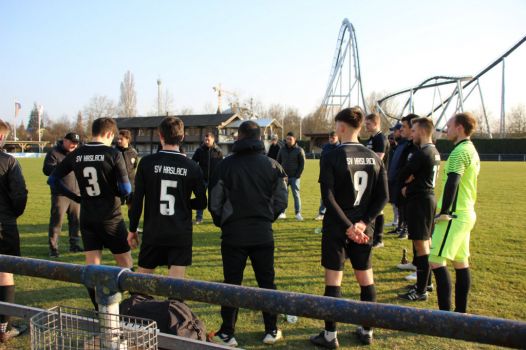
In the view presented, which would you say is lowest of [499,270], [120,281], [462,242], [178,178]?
[499,270]

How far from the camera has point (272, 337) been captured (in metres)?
4.20

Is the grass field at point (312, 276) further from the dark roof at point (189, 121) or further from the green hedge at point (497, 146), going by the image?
the dark roof at point (189, 121)

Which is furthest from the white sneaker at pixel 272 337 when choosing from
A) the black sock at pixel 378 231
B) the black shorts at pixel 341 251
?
the black sock at pixel 378 231

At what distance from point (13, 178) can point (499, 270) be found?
716cm

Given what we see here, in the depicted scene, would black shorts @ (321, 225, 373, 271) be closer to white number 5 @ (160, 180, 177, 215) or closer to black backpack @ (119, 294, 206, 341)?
black backpack @ (119, 294, 206, 341)

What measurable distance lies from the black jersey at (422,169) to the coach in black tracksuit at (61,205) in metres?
5.82

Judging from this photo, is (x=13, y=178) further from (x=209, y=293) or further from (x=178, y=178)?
(x=209, y=293)

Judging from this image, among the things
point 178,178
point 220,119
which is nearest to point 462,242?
point 178,178

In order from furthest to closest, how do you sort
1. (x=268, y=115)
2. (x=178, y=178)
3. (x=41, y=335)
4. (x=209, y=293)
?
(x=268, y=115) < (x=178, y=178) < (x=41, y=335) < (x=209, y=293)

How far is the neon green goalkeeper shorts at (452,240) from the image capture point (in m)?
4.37

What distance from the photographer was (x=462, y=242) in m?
4.44

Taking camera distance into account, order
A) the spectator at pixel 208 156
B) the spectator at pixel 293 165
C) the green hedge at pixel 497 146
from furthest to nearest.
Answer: the green hedge at pixel 497 146, the spectator at pixel 293 165, the spectator at pixel 208 156

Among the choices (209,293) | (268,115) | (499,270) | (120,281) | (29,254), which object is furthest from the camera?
(268,115)

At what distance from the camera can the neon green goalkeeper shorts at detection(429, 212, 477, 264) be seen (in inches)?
172
